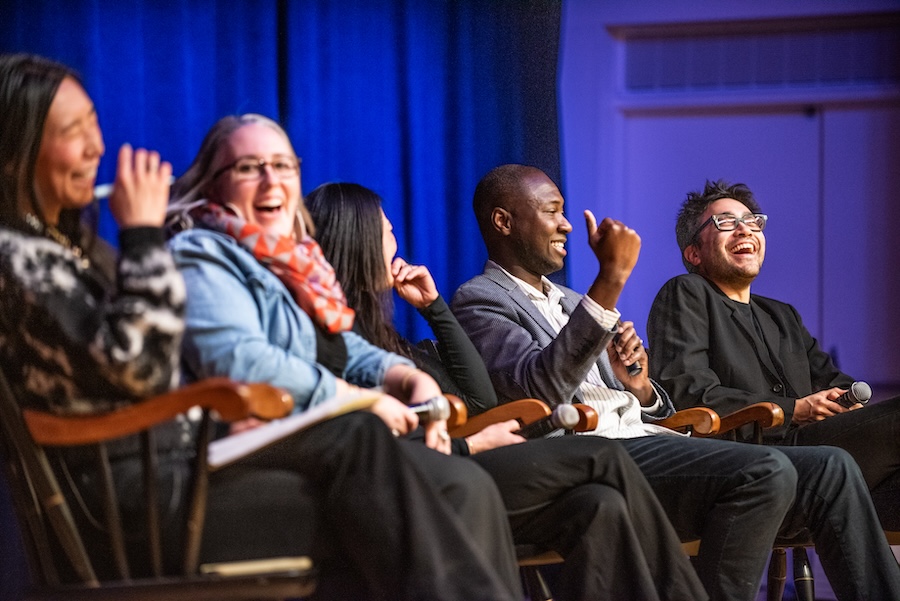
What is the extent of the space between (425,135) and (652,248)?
76 centimetres

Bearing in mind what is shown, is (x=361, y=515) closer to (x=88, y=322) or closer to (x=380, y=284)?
(x=88, y=322)

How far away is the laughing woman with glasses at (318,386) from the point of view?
1.46 metres

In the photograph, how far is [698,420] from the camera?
236 cm

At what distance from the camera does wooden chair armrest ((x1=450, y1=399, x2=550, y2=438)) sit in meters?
2.04

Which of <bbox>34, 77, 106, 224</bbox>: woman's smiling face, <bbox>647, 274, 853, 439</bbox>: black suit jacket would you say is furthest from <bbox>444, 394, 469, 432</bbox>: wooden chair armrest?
<bbox>647, 274, 853, 439</bbox>: black suit jacket

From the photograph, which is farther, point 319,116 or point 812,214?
point 812,214

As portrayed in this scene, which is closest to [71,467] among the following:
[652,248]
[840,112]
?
[652,248]

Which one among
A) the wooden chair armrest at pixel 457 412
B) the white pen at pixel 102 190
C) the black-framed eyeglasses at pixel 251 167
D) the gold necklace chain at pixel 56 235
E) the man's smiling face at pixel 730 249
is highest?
the black-framed eyeglasses at pixel 251 167

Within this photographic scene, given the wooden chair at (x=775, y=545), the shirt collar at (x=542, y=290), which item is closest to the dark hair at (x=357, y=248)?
the shirt collar at (x=542, y=290)

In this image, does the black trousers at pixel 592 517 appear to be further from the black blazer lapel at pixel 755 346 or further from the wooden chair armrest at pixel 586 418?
the black blazer lapel at pixel 755 346

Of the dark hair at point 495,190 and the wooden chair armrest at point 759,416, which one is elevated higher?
the dark hair at point 495,190

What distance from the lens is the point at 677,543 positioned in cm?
184

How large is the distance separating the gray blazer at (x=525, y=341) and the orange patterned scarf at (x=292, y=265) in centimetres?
53

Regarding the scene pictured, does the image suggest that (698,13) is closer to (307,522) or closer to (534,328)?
(534,328)
